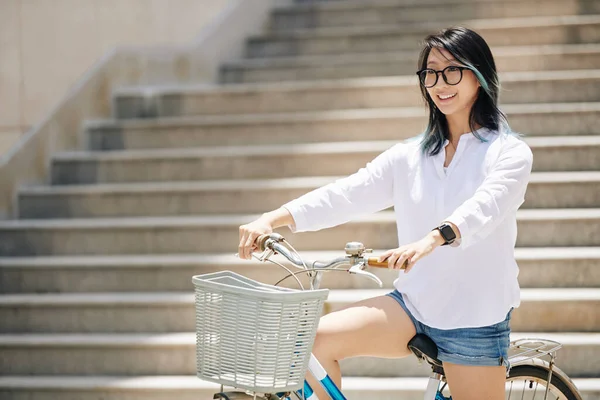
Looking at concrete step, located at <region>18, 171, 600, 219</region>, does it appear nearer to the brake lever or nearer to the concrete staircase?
the concrete staircase

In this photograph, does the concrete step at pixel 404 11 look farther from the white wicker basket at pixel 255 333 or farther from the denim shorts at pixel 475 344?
the white wicker basket at pixel 255 333

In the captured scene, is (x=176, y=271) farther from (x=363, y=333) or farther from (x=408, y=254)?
(x=408, y=254)

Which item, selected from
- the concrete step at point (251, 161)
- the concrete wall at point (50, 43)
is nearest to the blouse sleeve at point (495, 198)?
the concrete step at point (251, 161)

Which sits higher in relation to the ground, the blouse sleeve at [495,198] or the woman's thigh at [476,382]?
the blouse sleeve at [495,198]

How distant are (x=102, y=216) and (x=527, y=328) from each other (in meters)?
2.87

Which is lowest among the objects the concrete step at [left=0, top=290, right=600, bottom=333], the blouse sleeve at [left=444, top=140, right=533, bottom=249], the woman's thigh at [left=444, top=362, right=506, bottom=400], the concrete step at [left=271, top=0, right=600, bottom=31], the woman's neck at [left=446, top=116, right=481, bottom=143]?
the concrete step at [left=0, top=290, right=600, bottom=333]

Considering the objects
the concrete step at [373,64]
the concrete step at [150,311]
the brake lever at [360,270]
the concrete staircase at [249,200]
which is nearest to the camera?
the brake lever at [360,270]

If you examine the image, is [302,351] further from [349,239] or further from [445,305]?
[349,239]

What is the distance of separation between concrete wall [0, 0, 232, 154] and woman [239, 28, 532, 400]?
511cm

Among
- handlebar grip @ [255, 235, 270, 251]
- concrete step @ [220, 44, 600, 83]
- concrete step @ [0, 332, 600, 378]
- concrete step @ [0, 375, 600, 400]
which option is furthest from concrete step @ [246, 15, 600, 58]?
handlebar grip @ [255, 235, 270, 251]

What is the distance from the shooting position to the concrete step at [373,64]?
6582 millimetres

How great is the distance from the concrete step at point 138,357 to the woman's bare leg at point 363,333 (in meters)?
1.99

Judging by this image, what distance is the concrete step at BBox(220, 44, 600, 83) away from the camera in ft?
21.6

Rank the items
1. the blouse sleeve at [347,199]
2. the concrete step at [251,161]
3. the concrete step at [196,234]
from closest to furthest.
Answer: the blouse sleeve at [347,199], the concrete step at [196,234], the concrete step at [251,161]
